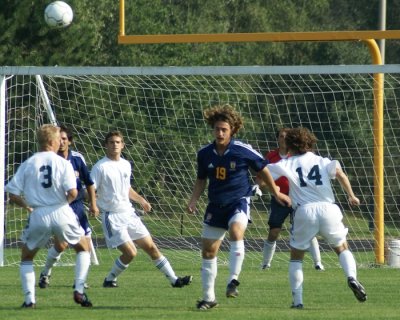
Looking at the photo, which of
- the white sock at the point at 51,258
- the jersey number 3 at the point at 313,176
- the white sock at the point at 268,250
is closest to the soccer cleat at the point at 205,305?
the jersey number 3 at the point at 313,176

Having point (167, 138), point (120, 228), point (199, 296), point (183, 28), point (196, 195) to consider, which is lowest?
point (199, 296)

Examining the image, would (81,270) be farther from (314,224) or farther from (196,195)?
(314,224)

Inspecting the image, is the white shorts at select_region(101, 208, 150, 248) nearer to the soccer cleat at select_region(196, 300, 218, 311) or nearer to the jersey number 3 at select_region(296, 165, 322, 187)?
the soccer cleat at select_region(196, 300, 218, 311)

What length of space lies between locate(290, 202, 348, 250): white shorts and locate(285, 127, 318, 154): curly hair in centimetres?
52

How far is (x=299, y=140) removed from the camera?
37.0ft

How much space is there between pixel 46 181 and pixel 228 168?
170 cm

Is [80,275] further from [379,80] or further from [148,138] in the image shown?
[148,138]

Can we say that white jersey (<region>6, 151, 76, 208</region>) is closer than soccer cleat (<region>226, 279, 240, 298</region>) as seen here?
Yes

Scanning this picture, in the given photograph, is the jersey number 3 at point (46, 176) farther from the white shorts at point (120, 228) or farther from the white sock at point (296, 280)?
the white shorts at point (120, 228)

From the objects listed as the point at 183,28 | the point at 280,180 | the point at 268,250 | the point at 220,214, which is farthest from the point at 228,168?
the point at 183,28

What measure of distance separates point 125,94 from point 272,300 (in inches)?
368

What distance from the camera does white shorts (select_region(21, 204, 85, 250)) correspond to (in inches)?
424

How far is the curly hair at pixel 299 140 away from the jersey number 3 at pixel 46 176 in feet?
7.23

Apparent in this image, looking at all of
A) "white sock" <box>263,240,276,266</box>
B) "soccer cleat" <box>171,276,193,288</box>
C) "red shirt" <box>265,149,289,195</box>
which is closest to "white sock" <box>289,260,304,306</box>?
"soccer cleat" <box>171,276,193,288</box>
